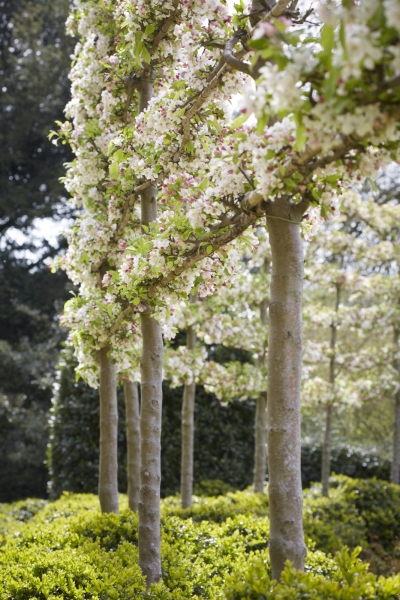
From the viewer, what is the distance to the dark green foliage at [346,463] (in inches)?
367

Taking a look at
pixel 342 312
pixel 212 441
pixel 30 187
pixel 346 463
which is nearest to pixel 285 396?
pixel 342 312

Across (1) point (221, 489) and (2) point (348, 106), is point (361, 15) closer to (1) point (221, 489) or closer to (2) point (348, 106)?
(2) point (348, 106)

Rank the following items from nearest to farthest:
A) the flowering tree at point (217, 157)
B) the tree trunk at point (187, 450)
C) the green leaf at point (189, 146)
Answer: the flowering tree at point (217, 157) < the green leaf at point (189, 146) < the tree trunk at point (187, 450)

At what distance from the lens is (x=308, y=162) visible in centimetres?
232

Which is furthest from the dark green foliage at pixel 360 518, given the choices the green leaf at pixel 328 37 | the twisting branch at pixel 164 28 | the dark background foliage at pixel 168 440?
the green leaf at pixel 328 37

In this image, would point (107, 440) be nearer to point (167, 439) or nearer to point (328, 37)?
point (167, 439)

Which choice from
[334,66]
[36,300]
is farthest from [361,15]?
[36,300]

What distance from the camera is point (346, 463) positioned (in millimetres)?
9508

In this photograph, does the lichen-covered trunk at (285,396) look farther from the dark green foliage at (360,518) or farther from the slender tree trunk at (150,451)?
the dark green foliage at (360,518)

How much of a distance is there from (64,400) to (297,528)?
6.38 m

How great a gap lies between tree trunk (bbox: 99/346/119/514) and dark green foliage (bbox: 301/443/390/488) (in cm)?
514

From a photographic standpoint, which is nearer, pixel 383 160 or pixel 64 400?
pixel 383 160

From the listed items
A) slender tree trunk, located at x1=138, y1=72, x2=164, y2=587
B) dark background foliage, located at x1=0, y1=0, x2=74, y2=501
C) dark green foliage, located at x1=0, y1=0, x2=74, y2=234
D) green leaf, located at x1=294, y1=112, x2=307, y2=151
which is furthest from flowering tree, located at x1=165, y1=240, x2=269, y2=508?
dark green foliage, located at x1=0, y1=0, x2=74, y2=234

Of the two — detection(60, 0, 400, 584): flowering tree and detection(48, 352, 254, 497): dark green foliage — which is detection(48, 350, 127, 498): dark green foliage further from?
detection(60, 0, 400, 584): flowering tree
